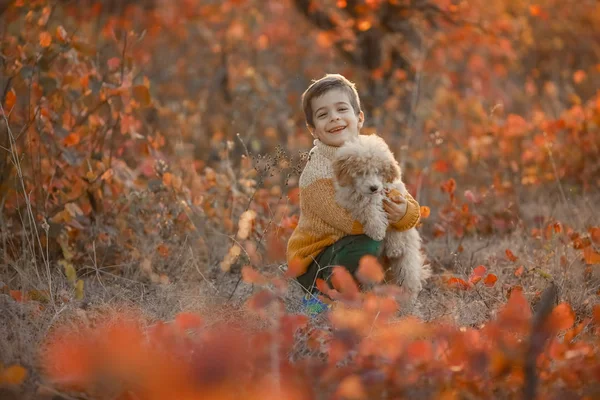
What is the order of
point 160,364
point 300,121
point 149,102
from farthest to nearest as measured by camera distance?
point 300,121 → point 149,102 → point 160,364

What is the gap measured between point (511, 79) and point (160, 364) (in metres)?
10.8

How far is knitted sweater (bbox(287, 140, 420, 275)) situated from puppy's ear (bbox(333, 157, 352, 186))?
0.14 m

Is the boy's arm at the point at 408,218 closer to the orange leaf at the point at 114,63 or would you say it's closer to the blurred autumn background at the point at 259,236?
the blurred autumn background at the point at 259,236

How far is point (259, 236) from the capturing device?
416cm

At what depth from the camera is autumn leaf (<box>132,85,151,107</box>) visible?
387 cm

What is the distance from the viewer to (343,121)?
10.6ft

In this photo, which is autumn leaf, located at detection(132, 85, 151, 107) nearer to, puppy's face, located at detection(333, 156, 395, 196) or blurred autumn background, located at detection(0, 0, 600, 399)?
blurred autumn background, located at detection(0, 0, 600, 399)

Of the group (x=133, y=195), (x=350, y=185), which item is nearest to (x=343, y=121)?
(x=350, y=185)

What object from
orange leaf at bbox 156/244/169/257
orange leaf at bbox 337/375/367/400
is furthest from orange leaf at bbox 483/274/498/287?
orange leaf at bbox 156/244/169/257

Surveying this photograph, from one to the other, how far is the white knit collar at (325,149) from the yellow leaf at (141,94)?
1.20 metres

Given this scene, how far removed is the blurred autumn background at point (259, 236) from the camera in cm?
208

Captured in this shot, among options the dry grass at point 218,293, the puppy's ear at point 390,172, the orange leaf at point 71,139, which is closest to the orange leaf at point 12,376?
the dry grass at point 218,293

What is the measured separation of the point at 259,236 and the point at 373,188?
1.38 m

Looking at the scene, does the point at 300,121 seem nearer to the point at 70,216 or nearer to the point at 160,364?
the point at 70,216
